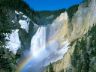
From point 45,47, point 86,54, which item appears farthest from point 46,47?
point 86,54

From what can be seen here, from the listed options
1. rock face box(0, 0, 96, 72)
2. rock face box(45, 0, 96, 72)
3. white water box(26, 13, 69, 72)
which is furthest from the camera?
white water box(26, 13, 69, 72)

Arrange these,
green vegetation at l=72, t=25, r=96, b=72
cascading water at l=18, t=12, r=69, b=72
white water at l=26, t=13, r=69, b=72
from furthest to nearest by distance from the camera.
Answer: white water at l=26, t=13, r=69, b=72, cascading water at l=18, t=12, r=69, b=72, green vegetation at l=72, t=25, r=96, b=72

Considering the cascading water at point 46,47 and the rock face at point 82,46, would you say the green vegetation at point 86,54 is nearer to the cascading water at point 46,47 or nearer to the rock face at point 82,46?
the rock face at point 82,46

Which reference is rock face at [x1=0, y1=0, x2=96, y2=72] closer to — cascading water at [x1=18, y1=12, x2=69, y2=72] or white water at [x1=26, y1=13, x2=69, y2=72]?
cascading water at [x1=18, y1=12, x2=69, y2=72]

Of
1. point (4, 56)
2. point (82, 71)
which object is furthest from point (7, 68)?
point (82, 71)

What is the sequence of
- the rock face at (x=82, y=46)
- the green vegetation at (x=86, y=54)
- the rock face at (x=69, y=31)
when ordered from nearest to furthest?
the green vegetation at (x=86, y=54)
the rock face at (x=82, y=46)
the rock face at (x=69, y=31)

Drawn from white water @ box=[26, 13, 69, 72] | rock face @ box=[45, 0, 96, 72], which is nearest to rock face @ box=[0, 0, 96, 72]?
rock face @ box=[45, 0, 96, 72]

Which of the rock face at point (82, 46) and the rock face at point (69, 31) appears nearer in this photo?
the rock face at point (82, 46)

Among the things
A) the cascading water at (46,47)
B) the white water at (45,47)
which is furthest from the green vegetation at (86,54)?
the white water at (45,47)

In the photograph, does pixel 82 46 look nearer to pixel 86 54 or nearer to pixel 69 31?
pixel 86 54
